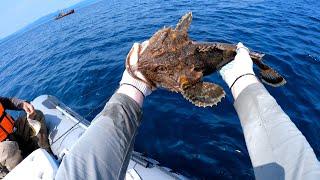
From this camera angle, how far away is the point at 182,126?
7574 mm

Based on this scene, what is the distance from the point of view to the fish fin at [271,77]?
16.8ft

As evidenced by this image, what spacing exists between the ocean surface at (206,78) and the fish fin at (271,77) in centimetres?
190

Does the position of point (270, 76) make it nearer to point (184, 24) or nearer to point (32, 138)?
point (184, 24)

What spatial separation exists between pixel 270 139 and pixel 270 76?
8.89 feet

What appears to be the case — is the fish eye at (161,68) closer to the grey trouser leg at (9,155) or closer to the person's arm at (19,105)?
the grey trouser leg at (9,155)

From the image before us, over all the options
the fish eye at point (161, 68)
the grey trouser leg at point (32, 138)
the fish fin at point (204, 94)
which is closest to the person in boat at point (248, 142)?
the fish eye at point (161, 68)

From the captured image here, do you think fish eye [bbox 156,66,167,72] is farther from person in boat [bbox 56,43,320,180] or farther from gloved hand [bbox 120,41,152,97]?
person in boat [bbox 56,43,320,180]

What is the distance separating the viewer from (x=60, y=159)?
5.88 metres

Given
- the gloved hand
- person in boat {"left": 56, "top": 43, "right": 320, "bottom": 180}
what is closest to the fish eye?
the gloved hand

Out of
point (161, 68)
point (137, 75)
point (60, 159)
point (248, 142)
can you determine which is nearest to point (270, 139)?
point (248, 142)

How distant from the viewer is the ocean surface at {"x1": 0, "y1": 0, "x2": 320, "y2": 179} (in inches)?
263

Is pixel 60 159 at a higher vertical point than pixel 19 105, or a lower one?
lower

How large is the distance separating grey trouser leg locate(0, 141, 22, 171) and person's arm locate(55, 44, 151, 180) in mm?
4113

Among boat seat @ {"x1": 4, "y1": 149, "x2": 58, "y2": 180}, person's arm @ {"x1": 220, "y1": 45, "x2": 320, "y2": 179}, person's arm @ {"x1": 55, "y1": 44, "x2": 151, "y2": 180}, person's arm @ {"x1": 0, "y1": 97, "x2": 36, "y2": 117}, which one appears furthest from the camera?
person's arm @ {"x1": 0, "y1": 97, "x2": 36, "y2": 117}
